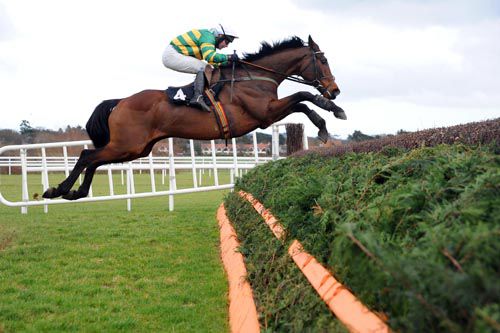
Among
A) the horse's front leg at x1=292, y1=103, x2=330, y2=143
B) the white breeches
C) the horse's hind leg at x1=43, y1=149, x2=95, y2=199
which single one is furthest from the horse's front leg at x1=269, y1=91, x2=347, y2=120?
the horse's hind leg at x1=43, y1=149, x2=95, y2=199

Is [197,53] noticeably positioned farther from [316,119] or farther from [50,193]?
[50,193]

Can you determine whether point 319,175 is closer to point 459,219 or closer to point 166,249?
point 459,219

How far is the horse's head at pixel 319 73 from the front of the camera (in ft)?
20.5

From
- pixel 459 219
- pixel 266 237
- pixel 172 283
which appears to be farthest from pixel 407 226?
pixel 172 283

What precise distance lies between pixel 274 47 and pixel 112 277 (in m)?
3.47

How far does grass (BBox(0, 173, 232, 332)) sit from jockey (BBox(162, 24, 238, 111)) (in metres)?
2.00

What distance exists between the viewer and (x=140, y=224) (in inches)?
334

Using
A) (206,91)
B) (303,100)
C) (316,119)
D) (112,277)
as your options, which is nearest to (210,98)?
(206,91)

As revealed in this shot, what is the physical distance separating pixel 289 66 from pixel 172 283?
10.3ft

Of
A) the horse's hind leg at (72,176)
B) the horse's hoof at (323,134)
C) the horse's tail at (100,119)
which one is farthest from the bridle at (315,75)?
the horse's hind leg at (72,176)

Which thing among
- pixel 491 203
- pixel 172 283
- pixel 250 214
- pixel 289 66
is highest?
pixel 289 66

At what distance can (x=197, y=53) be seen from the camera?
612 cm

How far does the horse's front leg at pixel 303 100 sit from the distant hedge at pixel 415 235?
85.9 inches

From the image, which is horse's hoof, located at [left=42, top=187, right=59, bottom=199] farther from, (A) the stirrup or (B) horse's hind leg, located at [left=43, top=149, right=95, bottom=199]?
(A) the stirrup
